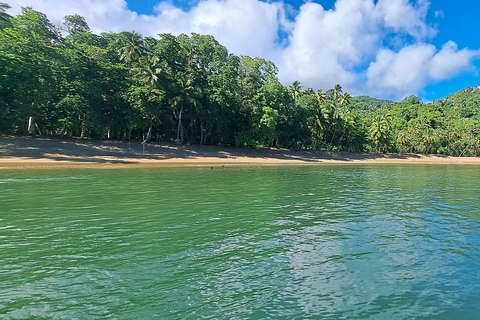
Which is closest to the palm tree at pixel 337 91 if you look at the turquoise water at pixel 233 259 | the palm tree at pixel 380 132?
the palm tree at pixel 380 132

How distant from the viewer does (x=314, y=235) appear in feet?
33.1

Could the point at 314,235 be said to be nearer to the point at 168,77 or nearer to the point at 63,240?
the point at 63,240

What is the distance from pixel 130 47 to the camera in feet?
163

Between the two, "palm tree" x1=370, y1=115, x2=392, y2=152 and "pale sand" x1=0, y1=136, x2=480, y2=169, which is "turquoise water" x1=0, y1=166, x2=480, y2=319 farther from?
"palm tree" x1=370, y1=115, x2=392, y2=152

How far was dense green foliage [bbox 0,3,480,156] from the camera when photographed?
35594 mm

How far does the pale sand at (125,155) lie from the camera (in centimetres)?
3238

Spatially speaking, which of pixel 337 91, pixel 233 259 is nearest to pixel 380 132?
pixel 337 91

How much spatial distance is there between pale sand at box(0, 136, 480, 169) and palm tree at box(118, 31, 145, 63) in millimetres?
14325

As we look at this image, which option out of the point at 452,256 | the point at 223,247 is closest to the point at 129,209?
the point at 223,247

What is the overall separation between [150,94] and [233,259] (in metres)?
38.9

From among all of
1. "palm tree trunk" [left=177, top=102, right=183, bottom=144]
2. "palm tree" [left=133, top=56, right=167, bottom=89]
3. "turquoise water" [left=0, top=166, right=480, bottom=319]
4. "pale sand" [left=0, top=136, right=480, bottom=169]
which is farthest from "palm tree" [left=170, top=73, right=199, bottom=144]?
"turquoise water" [left=0, top=166, right=480, bottom=319]

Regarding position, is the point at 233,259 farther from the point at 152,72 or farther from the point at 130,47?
the point at 130,47

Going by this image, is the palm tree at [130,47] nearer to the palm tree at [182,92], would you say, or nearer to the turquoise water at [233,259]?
the palm tree at [182,92]

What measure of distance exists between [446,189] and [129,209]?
20.7m
